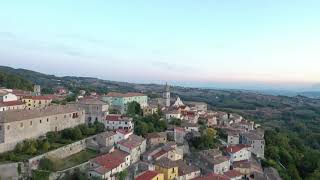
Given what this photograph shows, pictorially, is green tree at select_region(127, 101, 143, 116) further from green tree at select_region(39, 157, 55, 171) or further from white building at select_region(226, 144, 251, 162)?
green tree at select_region(39, 157, 55, 171)

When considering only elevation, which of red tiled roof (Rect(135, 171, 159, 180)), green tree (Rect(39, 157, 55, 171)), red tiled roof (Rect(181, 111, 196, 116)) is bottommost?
red tiled roof (Rect(135, 171, 159, 180))

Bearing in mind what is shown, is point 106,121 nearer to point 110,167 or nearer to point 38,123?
point 38,123

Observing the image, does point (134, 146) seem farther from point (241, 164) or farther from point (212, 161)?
point (241, 164)

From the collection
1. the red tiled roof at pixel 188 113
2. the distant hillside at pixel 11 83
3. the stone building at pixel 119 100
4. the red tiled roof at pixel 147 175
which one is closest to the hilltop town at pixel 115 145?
the red tiled roof at pixel 147 175

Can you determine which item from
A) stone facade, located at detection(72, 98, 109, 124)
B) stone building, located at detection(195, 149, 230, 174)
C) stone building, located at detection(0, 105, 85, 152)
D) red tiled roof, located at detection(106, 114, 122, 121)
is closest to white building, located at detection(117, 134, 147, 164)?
red tiled roof, located at detection(106, 114, 122, 121)

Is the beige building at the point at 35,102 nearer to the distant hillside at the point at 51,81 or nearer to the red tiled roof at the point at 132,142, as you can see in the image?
the red tiled roof at the point at 132,142

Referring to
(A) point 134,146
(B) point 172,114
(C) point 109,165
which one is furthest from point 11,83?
(C) point 109,165
